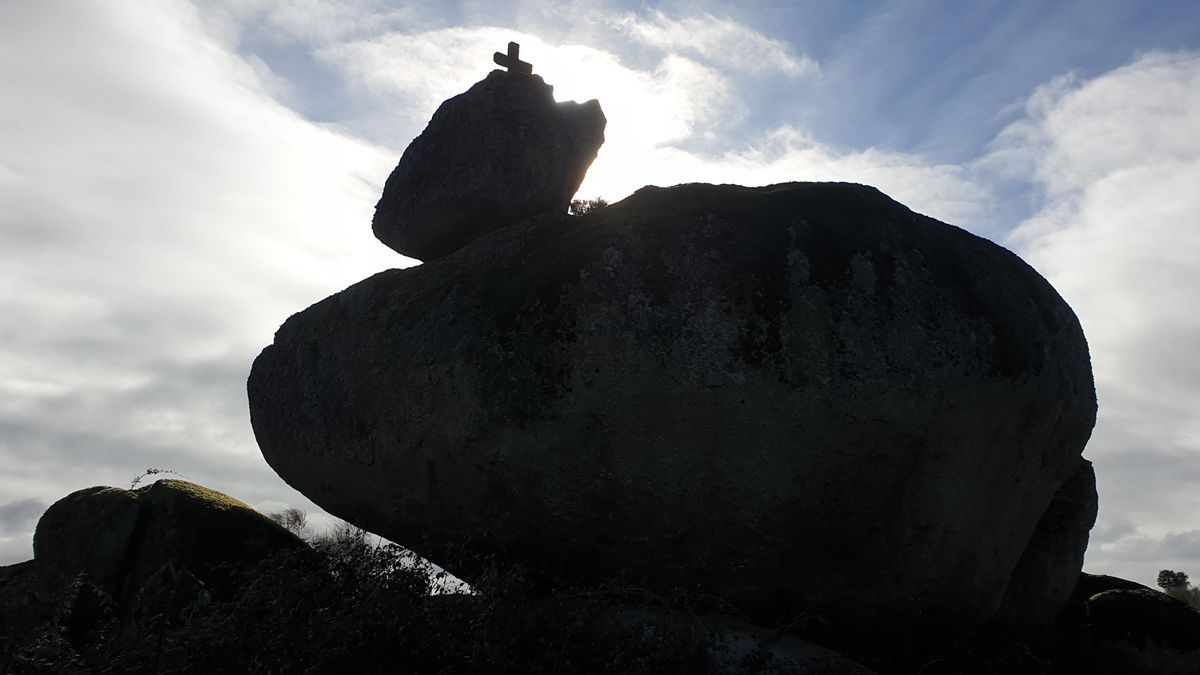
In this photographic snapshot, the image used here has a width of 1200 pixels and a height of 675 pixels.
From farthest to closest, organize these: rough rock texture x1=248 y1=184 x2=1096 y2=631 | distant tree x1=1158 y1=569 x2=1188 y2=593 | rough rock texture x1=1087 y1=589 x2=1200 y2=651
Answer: distant tree x1=1158 y1=569 x2=1188 y2=593 → rough rock texture x1=1087 y1=589 x2=1200 y2=651 → rough rock texture x1=248 y1=184 x2=1096 y2=631

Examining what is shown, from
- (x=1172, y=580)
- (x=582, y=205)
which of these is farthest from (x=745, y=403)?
(x=1172, y=580)

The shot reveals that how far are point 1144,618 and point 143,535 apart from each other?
520 inches

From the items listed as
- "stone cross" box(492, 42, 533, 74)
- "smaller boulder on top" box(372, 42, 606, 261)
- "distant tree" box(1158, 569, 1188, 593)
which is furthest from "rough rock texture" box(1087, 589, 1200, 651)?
"distant tree" box(1158, 569, 1188, 593)

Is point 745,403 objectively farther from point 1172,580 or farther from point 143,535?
point 1172,580

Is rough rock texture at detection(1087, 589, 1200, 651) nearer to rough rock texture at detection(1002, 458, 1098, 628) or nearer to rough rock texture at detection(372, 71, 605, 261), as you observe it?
rough rock texture at detection(1002, 458, 1098, 628)

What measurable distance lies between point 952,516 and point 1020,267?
3238 mm

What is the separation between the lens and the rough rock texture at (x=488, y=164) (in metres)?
12.4

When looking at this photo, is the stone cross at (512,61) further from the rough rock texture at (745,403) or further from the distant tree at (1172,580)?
the distant tree at (1172,580)

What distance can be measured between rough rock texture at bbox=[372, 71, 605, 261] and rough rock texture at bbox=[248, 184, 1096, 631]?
153 centimetres

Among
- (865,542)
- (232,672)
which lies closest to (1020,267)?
(865,542)

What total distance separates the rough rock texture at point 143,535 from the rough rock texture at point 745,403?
278cm

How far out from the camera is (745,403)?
880 cm

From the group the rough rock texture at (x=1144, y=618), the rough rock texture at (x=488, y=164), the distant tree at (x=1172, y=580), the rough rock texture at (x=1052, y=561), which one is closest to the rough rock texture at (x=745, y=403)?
the rough rock texture at (x=1052, y=561)

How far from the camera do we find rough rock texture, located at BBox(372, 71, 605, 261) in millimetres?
12422
